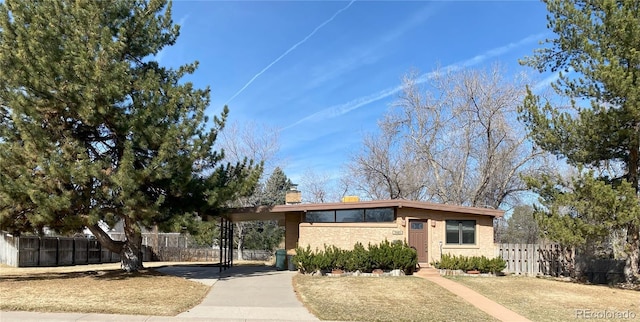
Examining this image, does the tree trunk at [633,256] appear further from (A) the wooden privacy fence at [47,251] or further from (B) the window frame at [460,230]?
(A) the wooden privacy fence at [47,251]

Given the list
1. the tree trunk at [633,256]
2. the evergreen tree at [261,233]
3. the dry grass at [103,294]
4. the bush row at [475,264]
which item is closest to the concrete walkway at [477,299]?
the bush row at [475,264]

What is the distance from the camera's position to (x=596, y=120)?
51.1 ft

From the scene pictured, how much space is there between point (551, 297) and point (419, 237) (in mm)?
6612

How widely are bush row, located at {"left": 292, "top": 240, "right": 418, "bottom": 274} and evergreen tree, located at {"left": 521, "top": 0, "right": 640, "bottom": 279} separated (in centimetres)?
509

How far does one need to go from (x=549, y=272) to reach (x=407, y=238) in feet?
21.8

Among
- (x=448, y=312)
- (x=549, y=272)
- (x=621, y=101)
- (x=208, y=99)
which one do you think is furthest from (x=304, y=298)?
(x=549, y=272)

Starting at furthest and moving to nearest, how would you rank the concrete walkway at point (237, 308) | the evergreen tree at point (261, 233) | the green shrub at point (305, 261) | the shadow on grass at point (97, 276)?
the evergreen tree at point (261, 233) < the green shrub at point (305, 261) < the shadow on grass at point (97, 276) < the concrete walkway at point (237, 308)

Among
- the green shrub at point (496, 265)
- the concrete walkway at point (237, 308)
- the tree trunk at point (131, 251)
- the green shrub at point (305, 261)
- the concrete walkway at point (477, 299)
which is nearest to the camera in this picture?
the concrete walkway at point (237, 308)

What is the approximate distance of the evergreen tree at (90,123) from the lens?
A: 44.2ft

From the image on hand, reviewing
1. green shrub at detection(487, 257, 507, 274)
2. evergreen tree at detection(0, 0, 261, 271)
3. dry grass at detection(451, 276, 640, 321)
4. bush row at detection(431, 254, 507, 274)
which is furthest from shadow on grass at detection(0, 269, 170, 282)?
green shrub at detection(487, 257, 507, 274)

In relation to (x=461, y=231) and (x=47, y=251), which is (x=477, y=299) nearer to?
(x=461, y=231)

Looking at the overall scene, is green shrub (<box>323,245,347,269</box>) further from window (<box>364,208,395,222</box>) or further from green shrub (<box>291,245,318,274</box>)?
window (<box>364,208,395,222</box>)

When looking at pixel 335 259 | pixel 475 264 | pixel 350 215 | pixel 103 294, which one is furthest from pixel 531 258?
pixel 103 294

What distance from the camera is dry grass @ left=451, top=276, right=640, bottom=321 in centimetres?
1150
